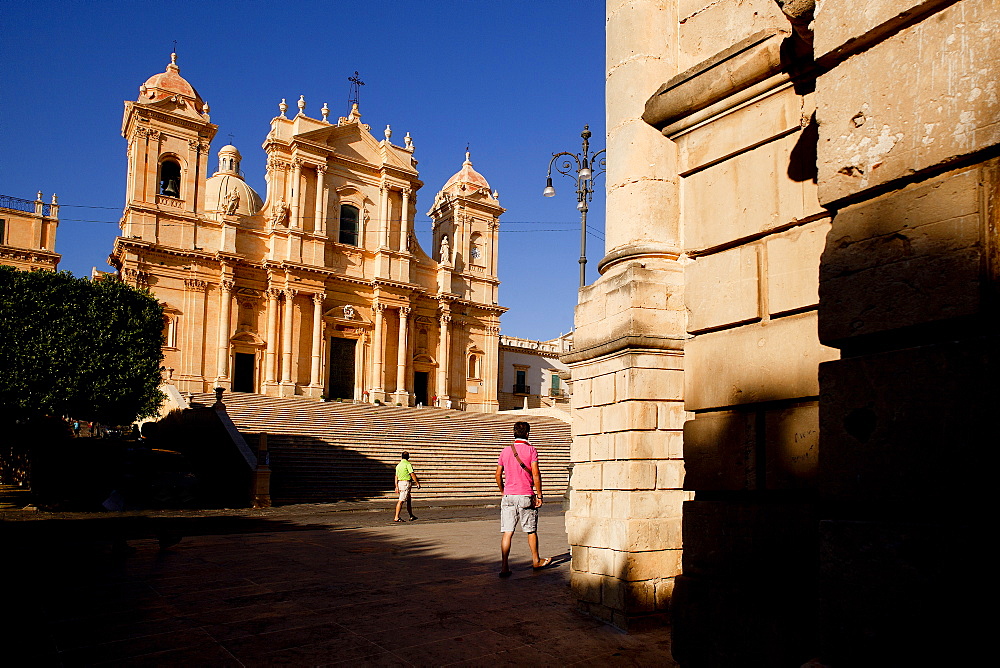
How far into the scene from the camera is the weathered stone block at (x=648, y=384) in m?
5.12

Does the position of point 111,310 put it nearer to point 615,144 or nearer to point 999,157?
point 615,144

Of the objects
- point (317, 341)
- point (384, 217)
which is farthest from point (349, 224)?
point (317, 341)

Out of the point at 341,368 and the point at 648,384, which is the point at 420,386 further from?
the point at 648,384

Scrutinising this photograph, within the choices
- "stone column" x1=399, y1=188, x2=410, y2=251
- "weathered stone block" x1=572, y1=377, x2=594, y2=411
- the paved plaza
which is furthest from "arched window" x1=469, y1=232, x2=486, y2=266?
"weathered stone block" x1=572, y1=377, x2=594, y2=411

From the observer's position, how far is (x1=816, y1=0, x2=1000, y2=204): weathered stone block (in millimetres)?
2326

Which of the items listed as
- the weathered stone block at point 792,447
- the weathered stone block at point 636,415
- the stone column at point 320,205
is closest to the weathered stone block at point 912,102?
the weathered stone block at point 792,447

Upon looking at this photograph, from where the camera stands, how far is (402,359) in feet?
130

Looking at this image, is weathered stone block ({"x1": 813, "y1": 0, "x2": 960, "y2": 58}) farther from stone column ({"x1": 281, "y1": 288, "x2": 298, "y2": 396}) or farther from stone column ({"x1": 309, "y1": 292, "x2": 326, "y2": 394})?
stone column ({"x1": 309, "y1": 292, "x2": 326, "y2": 394})

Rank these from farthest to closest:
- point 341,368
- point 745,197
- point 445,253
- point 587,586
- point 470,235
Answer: point 470,235
point 445,253
point 341,368
point 587,586
point 745,197

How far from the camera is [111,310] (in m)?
22.8

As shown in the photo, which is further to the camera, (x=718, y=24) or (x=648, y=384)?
(x=648, y=384)

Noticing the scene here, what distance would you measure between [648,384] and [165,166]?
3597cm

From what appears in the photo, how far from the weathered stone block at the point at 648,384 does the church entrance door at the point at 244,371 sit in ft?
108

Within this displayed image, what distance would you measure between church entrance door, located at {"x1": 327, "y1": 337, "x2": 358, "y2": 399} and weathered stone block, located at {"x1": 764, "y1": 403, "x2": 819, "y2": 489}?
36339 millimetres
